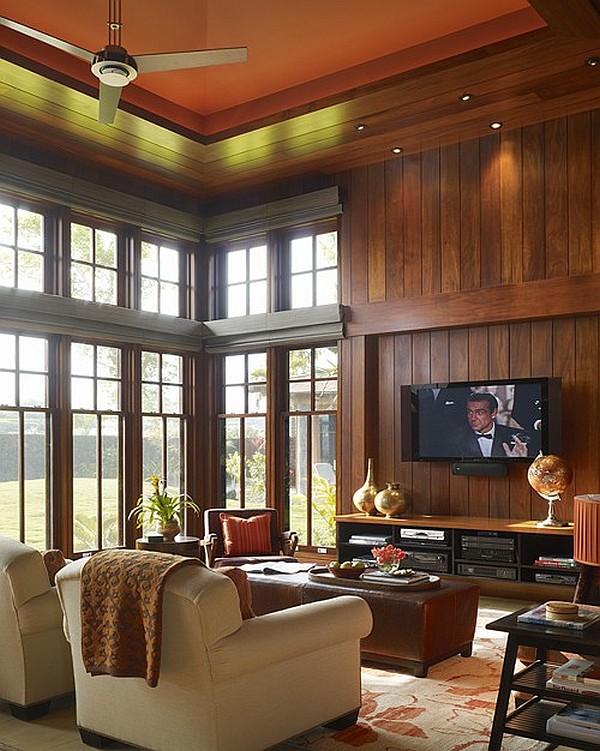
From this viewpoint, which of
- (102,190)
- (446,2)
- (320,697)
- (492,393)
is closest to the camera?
(320,697)

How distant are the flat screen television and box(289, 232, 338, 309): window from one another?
54.7 inches

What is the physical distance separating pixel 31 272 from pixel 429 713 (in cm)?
530

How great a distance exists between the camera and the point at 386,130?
24.0ft

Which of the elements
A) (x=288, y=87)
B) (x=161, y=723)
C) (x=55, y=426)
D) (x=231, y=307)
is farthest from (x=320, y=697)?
(x=231, y=307)

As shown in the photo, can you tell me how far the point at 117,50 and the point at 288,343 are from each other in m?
4.35

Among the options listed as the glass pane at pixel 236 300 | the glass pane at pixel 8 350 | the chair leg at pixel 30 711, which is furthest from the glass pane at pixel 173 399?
the chair leg at pixel 30 711

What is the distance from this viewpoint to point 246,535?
730 centimetres

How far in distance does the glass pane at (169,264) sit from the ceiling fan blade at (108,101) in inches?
140

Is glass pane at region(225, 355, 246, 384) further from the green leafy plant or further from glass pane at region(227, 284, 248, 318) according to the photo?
the green leafy plant

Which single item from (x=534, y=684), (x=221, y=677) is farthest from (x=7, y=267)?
(x=534, y=684)

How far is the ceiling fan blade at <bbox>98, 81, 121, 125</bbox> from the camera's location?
505cm

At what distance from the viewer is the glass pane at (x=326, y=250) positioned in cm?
845

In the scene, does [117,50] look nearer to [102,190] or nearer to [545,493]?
[102,190]

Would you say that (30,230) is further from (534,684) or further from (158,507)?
(534,684)
